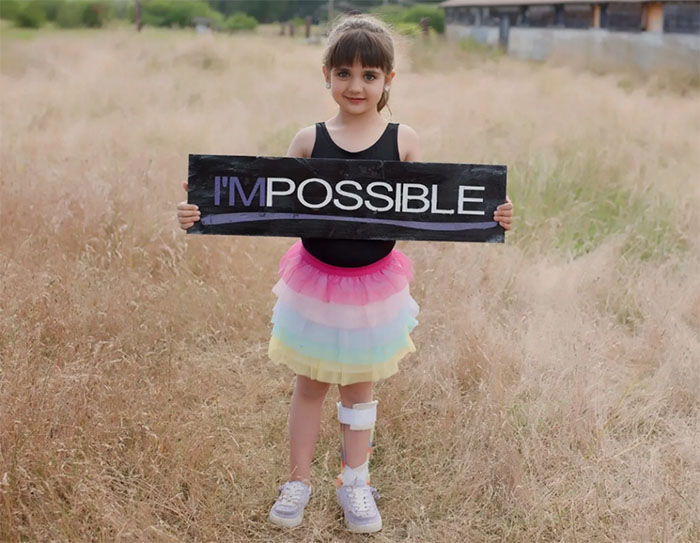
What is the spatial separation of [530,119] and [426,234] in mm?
7200

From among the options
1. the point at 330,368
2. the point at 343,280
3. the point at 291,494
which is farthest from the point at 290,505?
the point at 343,280

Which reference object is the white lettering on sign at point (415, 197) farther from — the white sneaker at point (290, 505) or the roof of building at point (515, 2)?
the roof of building at point (515, 2)

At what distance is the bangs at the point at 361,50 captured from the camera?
7.39 feet

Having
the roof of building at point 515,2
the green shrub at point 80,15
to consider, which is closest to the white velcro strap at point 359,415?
the roof of building at point 515,2

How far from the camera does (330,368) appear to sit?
2.38 metres

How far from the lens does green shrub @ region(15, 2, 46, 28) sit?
37.3m

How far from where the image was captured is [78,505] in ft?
7.48

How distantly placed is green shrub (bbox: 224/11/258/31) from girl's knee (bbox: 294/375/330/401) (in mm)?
41070

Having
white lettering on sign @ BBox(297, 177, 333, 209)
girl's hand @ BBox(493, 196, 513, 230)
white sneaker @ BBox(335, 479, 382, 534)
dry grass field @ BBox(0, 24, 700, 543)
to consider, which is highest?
white lettering on sign @ BBox(297, 177, 333, 209)

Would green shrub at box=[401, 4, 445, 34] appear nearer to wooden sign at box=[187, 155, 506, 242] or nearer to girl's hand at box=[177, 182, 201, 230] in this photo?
wooden sign at box=[187, 155, 506, 242]

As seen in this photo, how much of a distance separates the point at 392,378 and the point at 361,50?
151cm

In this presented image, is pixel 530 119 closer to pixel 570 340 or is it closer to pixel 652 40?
pixel 570 340

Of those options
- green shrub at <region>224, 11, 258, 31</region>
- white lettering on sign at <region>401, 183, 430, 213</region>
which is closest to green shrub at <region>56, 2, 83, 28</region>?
green shrub at <region>224, 11, 258, 31</region>

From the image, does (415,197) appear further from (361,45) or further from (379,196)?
(361,45)
